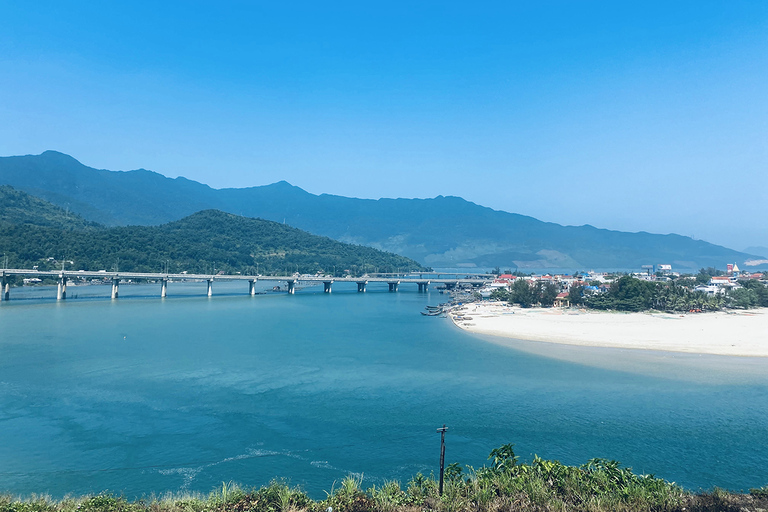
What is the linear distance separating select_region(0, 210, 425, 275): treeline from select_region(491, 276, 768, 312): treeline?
72.0 meters

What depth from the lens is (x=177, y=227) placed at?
563ft

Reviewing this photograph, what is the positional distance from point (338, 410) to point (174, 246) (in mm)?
114687

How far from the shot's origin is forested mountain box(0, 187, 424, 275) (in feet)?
305

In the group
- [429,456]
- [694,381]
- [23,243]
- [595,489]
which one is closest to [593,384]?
[694,381]

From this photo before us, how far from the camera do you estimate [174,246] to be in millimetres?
123812

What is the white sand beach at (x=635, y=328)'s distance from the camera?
36.5 metres

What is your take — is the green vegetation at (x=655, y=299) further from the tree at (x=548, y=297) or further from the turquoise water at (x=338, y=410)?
the turquoise water at (x=338, y=410)

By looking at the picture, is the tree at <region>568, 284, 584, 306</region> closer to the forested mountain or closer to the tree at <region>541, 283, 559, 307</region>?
the tree at <region>541, 283, 559, 307</region>

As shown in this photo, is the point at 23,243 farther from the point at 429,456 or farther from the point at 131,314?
the point at 429,456

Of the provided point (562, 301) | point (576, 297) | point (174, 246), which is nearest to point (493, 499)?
point (576, 297)

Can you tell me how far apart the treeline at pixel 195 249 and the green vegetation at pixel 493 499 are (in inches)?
3472

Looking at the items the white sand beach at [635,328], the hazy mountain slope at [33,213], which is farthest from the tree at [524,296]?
the hazy mountain slope at [33,213]

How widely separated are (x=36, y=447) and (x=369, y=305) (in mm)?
58788

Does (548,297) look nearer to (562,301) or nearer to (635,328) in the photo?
(562,301)
